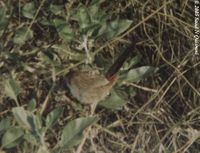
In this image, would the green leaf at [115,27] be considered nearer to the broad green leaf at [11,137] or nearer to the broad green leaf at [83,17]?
the broad green leaf at [83,17]

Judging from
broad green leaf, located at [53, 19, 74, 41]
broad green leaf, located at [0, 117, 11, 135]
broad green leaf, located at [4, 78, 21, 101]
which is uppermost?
broad green leaf, located at [53, 19, 74, 41]

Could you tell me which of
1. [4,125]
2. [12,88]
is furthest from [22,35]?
[4,125]

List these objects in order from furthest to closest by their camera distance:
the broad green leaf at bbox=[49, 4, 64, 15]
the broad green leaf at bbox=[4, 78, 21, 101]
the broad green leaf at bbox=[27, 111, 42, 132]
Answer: the broad green leaf at bbox=[49, 4, 64, 15], the broad green leaf at bbox=[4, 78, 21, 101], the broad green leaf at bbox=[27, 111, 42, 132]

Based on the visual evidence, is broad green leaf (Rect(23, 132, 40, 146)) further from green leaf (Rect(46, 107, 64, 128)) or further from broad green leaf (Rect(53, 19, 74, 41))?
broad green leaf (Rect(53, 19, 74, 41))

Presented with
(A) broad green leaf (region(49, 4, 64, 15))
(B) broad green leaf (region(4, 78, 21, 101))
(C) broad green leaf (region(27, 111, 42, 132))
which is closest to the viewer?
(C) broad green leaf (region(27, 111, 42, 132))

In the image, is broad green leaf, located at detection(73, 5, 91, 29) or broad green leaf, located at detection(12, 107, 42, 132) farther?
broad green leaf, located at detection(73, 5, 91, 29)

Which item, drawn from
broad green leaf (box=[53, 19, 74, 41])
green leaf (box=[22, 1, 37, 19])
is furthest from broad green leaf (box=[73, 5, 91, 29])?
green leaf (box=[22, 1, 37, 19])

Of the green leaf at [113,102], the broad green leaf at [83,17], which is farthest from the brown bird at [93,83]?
the broad green leaf at [83,17]
